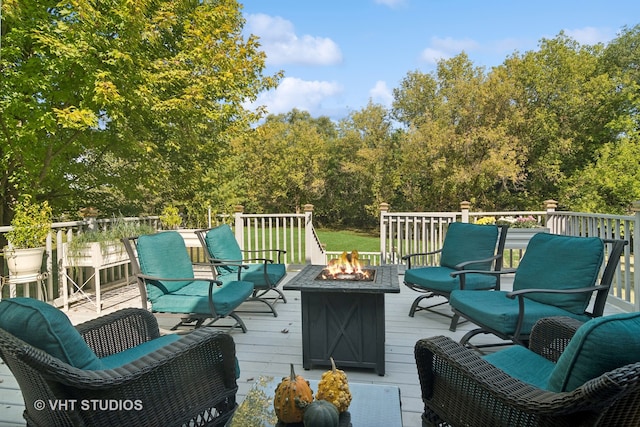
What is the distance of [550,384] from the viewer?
1221mm

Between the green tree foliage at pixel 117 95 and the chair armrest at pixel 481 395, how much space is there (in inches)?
188

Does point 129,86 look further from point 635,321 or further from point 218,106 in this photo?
point 635,321

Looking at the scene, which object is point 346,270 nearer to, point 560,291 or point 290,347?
point 290,347

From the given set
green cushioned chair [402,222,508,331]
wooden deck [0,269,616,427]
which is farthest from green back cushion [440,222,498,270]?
wooden deck [0,269,616,427]

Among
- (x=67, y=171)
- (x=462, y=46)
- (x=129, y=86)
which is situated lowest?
(x=67, y=171)

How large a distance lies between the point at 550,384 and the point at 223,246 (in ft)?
12.1

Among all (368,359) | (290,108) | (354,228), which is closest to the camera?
(368,359)

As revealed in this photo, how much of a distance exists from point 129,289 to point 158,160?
2.51m

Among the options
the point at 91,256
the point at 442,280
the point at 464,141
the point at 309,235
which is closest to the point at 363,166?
the point at 464,141

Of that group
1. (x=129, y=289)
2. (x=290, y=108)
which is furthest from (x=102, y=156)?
(x=290, y=108)

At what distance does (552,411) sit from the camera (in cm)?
108

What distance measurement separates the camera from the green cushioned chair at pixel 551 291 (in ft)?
8.38
